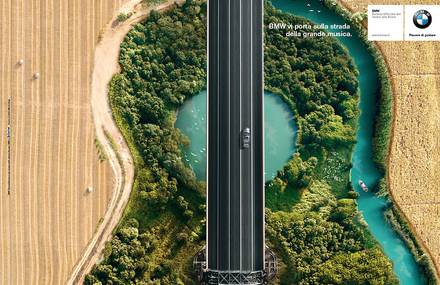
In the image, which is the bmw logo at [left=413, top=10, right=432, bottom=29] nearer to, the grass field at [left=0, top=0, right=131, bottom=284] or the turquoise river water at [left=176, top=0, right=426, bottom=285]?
the turquoise river water at [left=176, top=0, right=426, bottom=285]

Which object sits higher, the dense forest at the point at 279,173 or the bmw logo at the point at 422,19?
the bmw logo at the point at 422,19

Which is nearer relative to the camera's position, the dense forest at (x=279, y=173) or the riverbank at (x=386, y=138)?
the dense forest at (x=279, y=173)

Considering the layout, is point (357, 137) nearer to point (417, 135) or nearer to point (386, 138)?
point (386, 138)

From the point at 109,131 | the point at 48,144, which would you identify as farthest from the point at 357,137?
the point at 48,144

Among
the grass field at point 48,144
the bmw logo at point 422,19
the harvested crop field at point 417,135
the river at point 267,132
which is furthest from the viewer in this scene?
the bmw logo at point 422,19

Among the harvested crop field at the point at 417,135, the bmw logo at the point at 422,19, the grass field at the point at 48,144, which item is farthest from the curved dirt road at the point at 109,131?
the bmw logo at the point at 422,19

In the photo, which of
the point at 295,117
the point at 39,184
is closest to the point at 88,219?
the point at 39,184

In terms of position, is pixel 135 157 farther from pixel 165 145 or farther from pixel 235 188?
pixel 235 188

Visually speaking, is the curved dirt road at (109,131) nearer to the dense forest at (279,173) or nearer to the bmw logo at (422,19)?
the dense forest at (279,173)
